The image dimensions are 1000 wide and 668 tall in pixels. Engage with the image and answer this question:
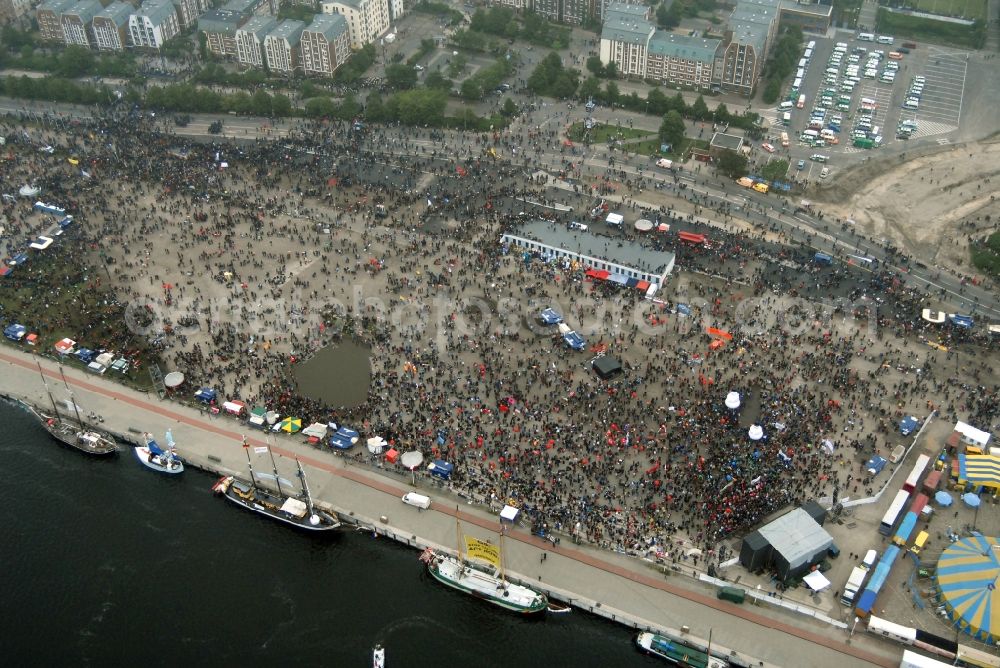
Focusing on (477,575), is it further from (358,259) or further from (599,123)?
(599,123)

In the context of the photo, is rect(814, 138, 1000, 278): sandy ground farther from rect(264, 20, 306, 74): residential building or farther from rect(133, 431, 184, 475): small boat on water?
rect(264, 20, 306, 74): residential building

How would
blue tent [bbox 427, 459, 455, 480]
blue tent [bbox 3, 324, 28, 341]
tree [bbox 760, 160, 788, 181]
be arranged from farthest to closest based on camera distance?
tree [bbox 760, 160, 788, 181], blue tent [bbox 3, 324, 28, 341], blue tent [bbox 427, 459, 455, 480]

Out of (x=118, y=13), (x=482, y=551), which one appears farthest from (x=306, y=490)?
(x=118, y=13)

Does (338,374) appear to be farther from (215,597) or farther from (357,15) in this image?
(357,15)

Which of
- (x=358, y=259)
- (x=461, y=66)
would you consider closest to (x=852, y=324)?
(x=358, y=259)

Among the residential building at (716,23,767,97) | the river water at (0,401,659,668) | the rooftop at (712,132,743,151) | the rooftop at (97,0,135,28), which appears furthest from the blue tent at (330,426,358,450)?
the rooftop at (97,0,135,28)

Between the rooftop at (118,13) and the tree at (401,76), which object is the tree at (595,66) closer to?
the tree at (401,76)
